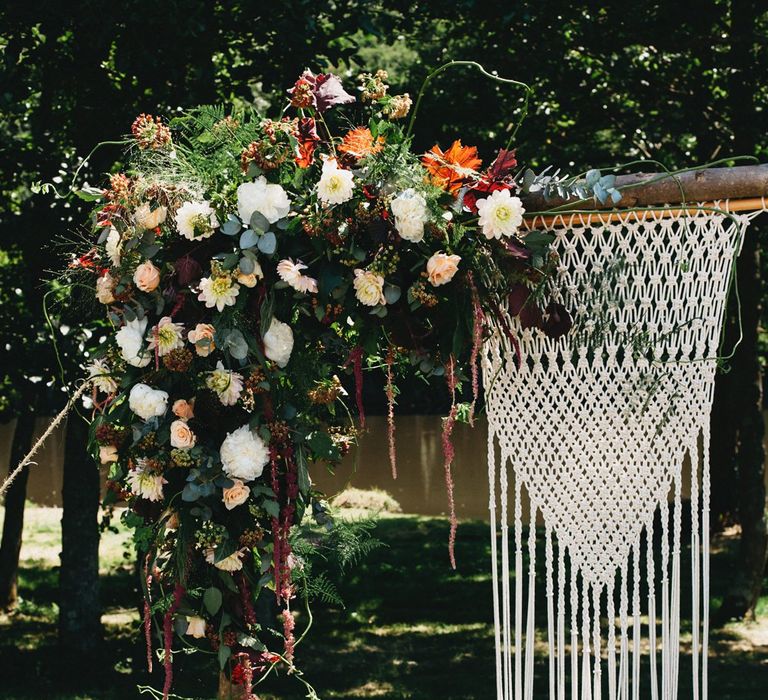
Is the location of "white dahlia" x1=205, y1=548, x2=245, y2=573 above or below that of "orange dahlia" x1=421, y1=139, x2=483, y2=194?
below

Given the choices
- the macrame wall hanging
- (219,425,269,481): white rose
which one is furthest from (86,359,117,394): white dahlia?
the macrame wall hanging

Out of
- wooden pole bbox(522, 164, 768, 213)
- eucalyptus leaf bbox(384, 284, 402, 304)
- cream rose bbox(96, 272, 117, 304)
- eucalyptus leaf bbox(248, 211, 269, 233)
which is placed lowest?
eucalyptus leaf bbox(384, 284, 402, 304)

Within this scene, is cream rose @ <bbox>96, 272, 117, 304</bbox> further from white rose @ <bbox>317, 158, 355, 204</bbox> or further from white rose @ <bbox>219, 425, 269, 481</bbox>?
white rose @ <bbox>317, 158, 355, 204</bbox>

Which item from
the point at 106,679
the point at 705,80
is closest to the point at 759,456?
the point at 705,80

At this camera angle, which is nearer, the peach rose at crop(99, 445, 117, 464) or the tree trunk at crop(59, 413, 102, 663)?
the peach rose at crop(99, 445, 117, 464)

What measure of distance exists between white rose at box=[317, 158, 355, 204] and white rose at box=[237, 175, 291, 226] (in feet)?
0.34

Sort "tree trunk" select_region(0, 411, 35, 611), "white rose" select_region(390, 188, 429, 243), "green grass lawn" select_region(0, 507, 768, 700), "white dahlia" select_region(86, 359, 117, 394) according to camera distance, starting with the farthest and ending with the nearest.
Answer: "tree trunk" select_region(0, 411, 35, 611) → "green grass lawn" select_region(0, 507, 768, 700) → "white dahlia" select_region(86, 359, 117, 394) → "white rose" select_region(390, 188, 429, 243)

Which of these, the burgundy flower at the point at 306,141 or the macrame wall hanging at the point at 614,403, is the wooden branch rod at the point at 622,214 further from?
the burgundy flower at the point at 306,141

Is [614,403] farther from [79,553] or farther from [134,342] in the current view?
[79,553]

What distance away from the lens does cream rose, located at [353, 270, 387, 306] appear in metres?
2.37

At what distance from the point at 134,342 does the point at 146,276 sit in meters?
0.16

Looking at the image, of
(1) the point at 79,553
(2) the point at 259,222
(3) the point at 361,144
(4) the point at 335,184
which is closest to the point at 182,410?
(2) the point at 259,222

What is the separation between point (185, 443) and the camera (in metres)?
2.46

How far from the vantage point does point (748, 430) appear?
24.6 feet
